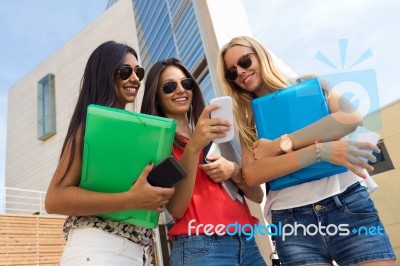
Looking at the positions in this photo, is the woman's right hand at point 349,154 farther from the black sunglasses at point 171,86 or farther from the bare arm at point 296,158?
the black sunglasses at point 171,86

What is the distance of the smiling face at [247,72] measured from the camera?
5.34ft

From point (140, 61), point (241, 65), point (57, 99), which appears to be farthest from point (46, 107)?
point (241, 65)

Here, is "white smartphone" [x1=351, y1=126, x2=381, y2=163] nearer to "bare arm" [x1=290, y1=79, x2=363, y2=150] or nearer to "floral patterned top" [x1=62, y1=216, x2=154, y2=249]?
"bare arm" [x1=290, y1=79, x2=363, y2=150]

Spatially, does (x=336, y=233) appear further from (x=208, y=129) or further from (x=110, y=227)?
(x=110, y=227)

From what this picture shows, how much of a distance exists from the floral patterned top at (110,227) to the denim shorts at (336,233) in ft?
1.92

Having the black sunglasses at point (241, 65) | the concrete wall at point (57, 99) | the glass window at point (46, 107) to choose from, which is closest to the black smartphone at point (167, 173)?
the black sunglasses at point (241, 65)

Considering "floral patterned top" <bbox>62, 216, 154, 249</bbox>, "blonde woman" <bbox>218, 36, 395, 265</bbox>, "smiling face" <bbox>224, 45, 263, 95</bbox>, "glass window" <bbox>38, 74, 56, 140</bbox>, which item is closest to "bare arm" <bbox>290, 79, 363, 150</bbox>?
"blonde woman" <bbox>218, 36, 395, 265</bbox>

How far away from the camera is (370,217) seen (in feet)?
4.15

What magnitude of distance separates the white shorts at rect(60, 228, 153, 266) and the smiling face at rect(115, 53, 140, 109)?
1.93 ft

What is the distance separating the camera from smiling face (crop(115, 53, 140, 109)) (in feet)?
5.05

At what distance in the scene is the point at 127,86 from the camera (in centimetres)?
156

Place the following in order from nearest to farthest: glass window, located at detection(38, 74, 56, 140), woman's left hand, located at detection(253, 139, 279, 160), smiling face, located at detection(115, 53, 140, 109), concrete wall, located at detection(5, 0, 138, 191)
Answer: woman's left hand, located at detection(253, 139, 279, 160), smiling face, located at detection(115, 53, 140, 109), concrete wall, located at detection(5, 0, 138, 191), glass window, located at detection(38, 74, 56, 140)

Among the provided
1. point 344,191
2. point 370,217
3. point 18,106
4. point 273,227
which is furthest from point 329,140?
point 18,106

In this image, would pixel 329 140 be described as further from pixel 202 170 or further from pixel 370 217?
pixel 202 170
